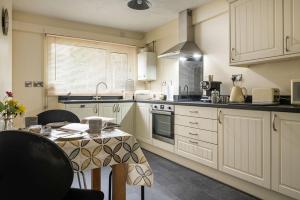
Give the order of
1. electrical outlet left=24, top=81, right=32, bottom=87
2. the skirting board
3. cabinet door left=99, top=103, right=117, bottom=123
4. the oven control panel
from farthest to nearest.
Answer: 1. cabinet door left=99, top=103, right=117, bottom=123
2. electrical outlet left=24, top=81, right=32, bottom=87
3. the oven control panel
4. the skirting board

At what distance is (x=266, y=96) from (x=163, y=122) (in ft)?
5.18

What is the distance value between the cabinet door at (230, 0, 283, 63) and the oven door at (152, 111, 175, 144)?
4.16ft

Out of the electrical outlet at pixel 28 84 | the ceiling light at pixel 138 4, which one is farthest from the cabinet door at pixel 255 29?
the electrical outlet at pixel 28 84

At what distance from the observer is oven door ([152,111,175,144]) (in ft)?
10.7

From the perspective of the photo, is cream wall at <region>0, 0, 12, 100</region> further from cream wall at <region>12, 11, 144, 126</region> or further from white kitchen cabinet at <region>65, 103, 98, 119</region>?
white kitchen cabinet at <region>65, 103, 98, 119</region>

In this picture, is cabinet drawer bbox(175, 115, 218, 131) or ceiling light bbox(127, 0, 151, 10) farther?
ceiling light bbox(127, 0, 151, 10)

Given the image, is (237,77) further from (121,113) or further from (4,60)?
(4,60)

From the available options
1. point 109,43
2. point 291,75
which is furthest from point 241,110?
point 109,43

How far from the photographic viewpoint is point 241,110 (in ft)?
7.30

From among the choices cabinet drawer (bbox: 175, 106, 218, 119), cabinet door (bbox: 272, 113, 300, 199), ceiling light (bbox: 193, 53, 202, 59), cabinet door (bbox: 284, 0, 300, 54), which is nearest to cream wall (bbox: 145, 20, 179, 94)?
ceiling light (bbox: 193, 53, 202, 59)

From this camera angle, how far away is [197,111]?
9.12ft

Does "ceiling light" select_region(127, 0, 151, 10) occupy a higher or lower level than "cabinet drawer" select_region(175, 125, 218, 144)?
higher

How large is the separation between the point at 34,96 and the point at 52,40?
3.60ft

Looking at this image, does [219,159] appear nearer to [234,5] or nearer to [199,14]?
[234,5]
